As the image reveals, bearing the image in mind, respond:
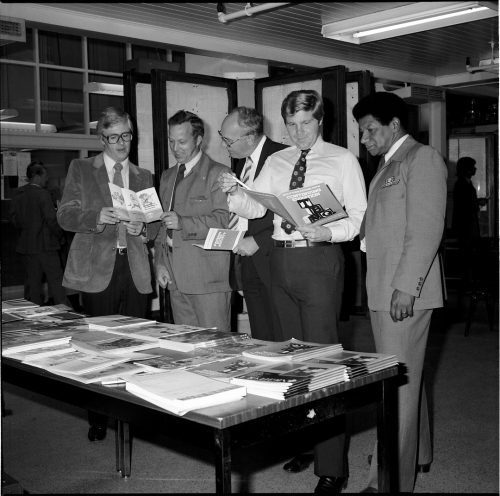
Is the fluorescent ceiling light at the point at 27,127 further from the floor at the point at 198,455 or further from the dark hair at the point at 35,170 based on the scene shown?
the floor at the point at 198,455

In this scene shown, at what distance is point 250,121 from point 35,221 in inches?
183

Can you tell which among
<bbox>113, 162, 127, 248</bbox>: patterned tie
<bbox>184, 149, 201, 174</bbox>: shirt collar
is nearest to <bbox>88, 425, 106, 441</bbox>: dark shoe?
<bbox>113, 162, 127, 248</bbox>: patterned tie

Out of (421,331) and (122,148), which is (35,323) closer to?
(122,148)

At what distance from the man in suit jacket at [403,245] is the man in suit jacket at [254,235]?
0.70 m

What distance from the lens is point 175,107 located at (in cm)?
637

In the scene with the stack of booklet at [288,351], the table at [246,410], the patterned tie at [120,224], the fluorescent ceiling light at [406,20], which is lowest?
the table at [246,410]

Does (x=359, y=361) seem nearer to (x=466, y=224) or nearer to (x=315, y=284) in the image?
(x=315, y=284)

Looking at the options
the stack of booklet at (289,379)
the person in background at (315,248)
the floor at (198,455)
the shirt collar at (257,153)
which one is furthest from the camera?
the shirt collar at (257,153)

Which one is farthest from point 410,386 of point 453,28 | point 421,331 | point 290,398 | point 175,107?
point 453,28

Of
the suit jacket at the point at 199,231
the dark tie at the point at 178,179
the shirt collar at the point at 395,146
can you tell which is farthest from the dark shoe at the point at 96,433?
the shirt collar at the point at 395,146

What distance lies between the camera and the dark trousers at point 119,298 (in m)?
3.73

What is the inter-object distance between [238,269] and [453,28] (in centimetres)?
488

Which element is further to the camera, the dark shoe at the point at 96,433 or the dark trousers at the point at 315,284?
the dark shoe at the point at 96,433

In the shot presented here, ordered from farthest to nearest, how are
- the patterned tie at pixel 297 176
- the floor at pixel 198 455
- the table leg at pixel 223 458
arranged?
the floor at pixel 198 455
the patterned tie at pixel 297 176
the table leg at pixel 223 458
